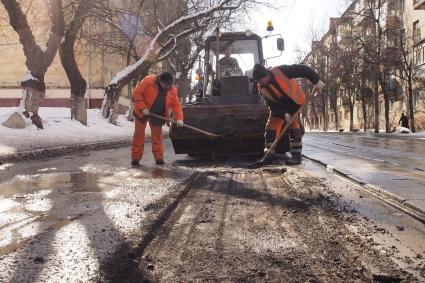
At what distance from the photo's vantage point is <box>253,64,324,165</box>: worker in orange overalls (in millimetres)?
7789

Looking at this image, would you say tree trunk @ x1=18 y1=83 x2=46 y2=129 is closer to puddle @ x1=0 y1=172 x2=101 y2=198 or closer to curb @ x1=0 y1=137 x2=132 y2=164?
curb @ x1=0 y1=137 x2=132 y2=164

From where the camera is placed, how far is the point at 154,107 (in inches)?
330

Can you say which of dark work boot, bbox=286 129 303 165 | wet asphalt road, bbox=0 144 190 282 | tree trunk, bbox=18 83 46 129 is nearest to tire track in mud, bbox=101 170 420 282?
wet asphalt road, bbox=0 144 190 282

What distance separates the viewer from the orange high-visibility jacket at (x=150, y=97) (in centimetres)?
813

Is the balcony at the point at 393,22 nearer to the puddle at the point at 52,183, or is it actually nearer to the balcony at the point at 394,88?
the balcony at the point at 394,88

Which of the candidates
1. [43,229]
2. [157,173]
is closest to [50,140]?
[157,173]

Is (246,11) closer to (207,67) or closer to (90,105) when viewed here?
(207,67)

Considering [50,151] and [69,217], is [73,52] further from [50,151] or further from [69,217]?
[69,217]

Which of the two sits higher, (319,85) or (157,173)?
(319,85)

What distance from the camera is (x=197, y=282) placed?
90.2 inches

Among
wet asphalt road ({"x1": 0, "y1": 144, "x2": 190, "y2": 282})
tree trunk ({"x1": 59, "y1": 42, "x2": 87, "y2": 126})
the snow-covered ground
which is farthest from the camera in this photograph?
tree trunk ({"x1": 59, "y1": 42, "x2": 87, "y2": 126})

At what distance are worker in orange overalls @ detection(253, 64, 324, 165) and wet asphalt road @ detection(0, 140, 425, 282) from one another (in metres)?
2.58

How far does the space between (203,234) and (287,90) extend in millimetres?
5061

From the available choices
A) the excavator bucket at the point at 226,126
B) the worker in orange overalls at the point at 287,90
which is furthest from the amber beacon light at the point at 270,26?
the worker in orange overalls at the point at 287,90
